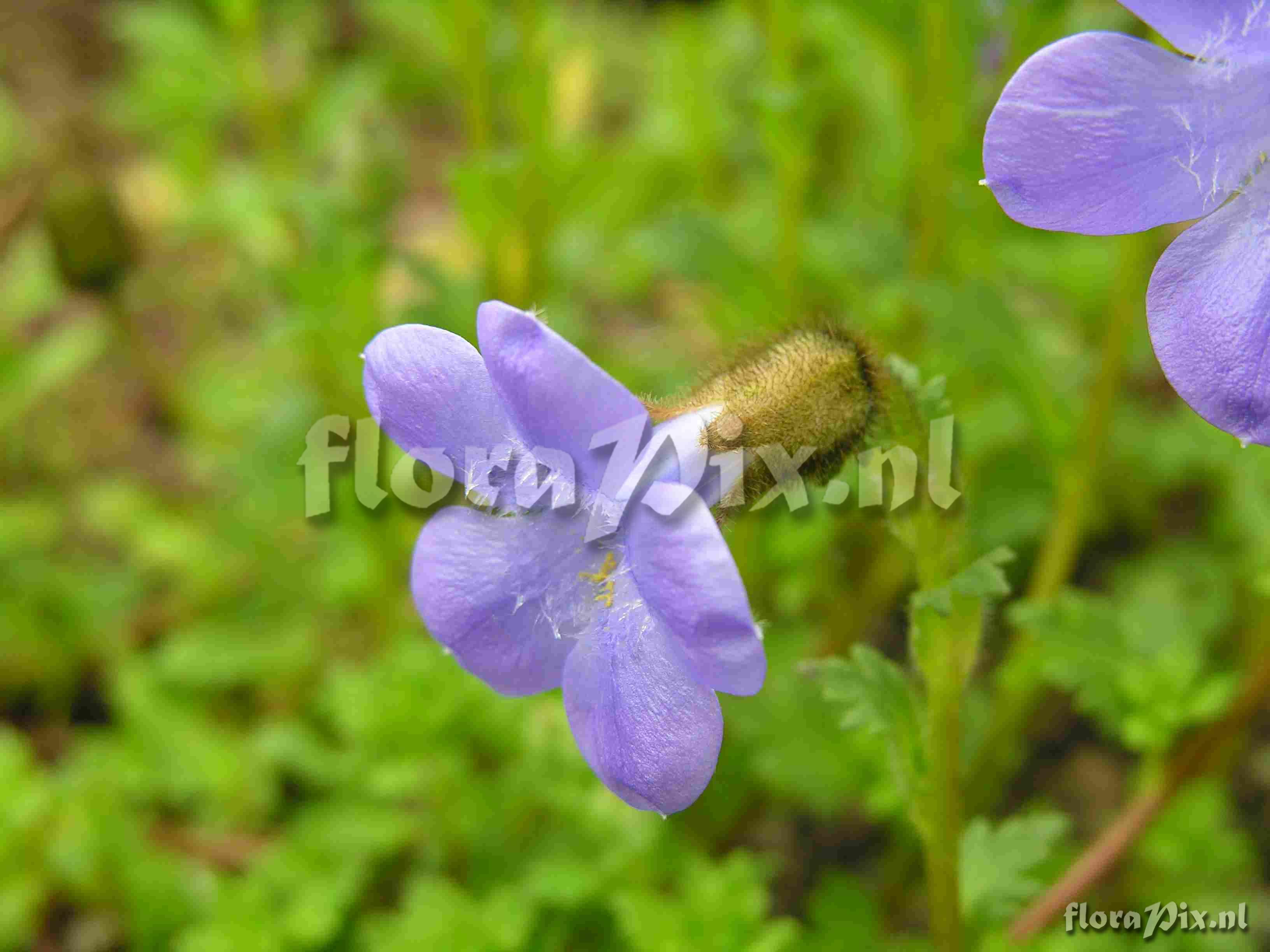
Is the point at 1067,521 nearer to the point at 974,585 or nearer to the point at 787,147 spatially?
the point at 787,147

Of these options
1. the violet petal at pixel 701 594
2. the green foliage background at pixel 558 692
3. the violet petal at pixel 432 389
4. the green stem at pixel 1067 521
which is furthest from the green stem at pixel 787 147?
the violet petal at pixel 701 594

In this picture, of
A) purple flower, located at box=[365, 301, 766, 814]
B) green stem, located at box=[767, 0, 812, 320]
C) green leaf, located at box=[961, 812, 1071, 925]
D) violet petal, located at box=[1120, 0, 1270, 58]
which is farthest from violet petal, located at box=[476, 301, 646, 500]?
green stem, located at box=[767, 0, 812, 320]

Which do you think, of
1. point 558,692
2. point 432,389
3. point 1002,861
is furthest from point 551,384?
point 558,692

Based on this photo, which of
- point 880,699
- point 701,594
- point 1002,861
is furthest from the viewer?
point 1002,861

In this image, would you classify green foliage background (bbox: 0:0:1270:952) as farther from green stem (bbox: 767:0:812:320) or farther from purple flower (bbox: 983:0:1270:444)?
purple flower (bbox: 983:0:1270:444)

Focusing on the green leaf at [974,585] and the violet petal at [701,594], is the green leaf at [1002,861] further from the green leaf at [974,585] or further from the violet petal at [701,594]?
the violet petal at [701,594]

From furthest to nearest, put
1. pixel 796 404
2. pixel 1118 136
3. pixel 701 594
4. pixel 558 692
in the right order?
pixel 558 692
pixel 796 404
pixel 1118 136
pixel 701 594

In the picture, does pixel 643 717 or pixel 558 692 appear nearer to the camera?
pixel 643 717
